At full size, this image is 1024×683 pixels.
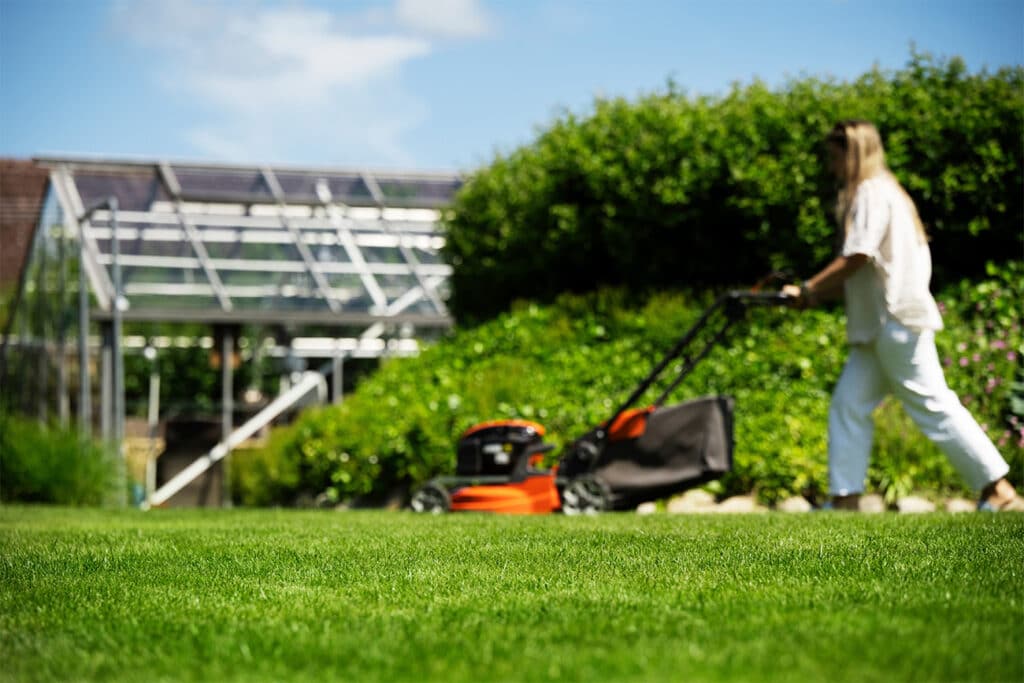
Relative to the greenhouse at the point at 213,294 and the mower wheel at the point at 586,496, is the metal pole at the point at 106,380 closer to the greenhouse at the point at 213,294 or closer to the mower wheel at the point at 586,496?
the greenhouse at the point at 213,294

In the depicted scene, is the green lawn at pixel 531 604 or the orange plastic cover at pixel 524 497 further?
the orange plastic cover at pixel 524 497

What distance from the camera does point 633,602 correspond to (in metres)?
3.56

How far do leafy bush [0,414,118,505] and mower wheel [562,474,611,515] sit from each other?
5584mm

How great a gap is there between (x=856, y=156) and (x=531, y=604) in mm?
4459

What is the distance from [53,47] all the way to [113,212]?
1934 mm

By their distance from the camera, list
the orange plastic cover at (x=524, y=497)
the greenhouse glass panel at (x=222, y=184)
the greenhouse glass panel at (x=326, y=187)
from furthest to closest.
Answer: the greenhouse glass panel at (x=326, y=187) < the greenhouse glass panel at (x=222, y=184) < the orange plastic cover at (x=524, y=497)

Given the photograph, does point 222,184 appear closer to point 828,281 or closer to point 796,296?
point 796,296

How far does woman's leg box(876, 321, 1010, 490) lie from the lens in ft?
22.4

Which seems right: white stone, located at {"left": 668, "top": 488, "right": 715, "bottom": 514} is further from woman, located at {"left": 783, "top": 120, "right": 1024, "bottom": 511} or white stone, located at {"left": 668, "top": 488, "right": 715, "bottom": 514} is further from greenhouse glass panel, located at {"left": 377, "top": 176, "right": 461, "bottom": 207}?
greenhouse glass panel, located at {"left": 377, "top": 176, "right": 461, "bottom": 207}

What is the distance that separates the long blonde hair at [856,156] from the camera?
7.25 metres

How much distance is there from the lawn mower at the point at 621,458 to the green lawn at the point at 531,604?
1.95m

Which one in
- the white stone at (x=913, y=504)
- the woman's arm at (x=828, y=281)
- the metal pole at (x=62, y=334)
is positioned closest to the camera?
the woman's arm at (x=828, y=281)

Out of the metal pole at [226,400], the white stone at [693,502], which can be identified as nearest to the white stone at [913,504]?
the white stone at [693,502]

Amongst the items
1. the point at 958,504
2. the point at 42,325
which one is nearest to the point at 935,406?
the point at 958,504
